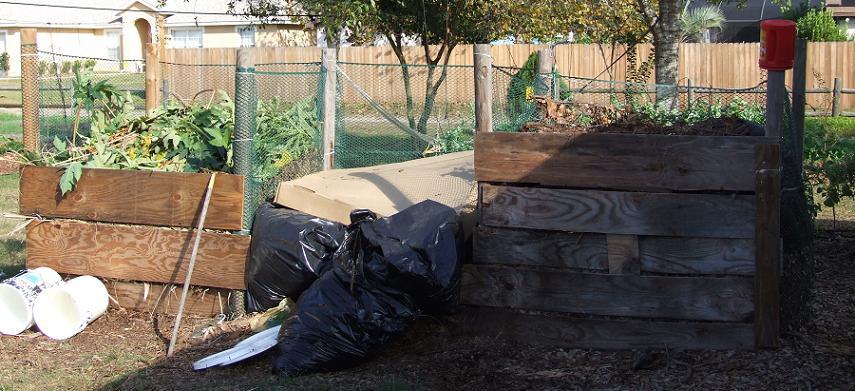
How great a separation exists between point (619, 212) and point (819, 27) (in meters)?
24.8

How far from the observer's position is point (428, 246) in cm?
451

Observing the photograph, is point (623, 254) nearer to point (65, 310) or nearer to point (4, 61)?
point (65, 310)

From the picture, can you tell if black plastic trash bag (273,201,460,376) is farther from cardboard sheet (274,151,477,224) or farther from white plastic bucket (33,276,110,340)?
white plastic bucket (33,276,110,340)

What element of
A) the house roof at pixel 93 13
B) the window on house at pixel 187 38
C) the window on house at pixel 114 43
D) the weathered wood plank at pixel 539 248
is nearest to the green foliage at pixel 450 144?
the weathered wood plank at pixel 539 248

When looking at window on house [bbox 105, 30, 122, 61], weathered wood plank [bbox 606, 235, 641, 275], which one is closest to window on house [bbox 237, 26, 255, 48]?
window on house [bbox 105, 30, 122, 61]

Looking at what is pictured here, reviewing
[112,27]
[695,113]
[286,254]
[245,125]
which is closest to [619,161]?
[286,254]

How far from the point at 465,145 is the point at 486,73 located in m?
3.25

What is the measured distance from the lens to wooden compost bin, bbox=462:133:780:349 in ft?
14.1

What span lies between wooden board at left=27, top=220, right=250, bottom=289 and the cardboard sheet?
0.52 metres

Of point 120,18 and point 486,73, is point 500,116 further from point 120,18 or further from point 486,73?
point 120,18

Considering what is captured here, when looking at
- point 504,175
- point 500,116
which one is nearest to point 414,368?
point 504,175

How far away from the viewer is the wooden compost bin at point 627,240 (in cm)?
430

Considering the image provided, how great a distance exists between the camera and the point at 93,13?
4156 cm

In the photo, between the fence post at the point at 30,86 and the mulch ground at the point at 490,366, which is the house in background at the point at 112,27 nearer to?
the fence post at the point at 30,86
